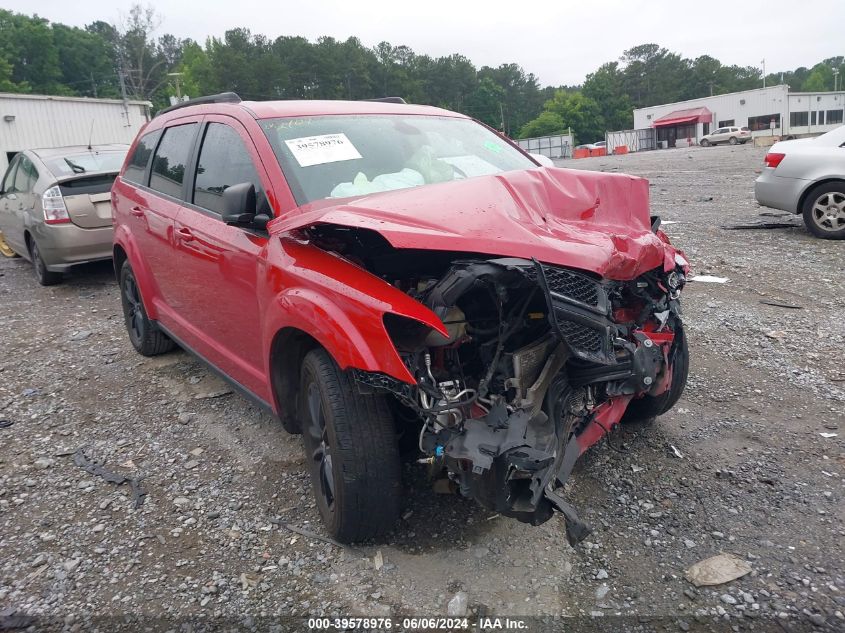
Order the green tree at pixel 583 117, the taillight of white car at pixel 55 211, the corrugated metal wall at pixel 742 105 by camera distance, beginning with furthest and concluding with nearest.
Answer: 1. the green tree at pixel 583 117
2. the corrugated metal wall at pixel 742 105
3. the taillight of white car at pixel 55 211

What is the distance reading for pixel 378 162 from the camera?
3375 millimetres

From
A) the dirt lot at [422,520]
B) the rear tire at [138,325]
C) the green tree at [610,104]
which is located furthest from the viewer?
the green tree at [610,104]

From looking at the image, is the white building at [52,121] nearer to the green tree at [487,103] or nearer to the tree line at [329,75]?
the tree line at [329,75]

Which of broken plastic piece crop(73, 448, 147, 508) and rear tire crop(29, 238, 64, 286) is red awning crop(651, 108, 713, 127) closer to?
rear tire crop(29, 238, 64, 286)

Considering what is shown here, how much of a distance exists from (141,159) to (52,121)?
67.0ft

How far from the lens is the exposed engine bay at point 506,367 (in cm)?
229

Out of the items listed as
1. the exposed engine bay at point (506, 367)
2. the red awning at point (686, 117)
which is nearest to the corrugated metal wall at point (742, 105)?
the red awning at point (686, 117)

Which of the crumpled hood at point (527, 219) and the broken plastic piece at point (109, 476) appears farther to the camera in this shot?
the broken plastic piece at point (109, 476)

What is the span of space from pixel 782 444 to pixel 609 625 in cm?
175

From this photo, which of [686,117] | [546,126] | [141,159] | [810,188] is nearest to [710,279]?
[810,188]

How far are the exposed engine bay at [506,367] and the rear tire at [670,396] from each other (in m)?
0.73

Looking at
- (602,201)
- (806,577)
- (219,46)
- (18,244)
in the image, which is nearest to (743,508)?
(806,577)

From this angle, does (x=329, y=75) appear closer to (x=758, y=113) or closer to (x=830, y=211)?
(x=758, y=113)

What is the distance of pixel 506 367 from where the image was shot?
2.43 meters
